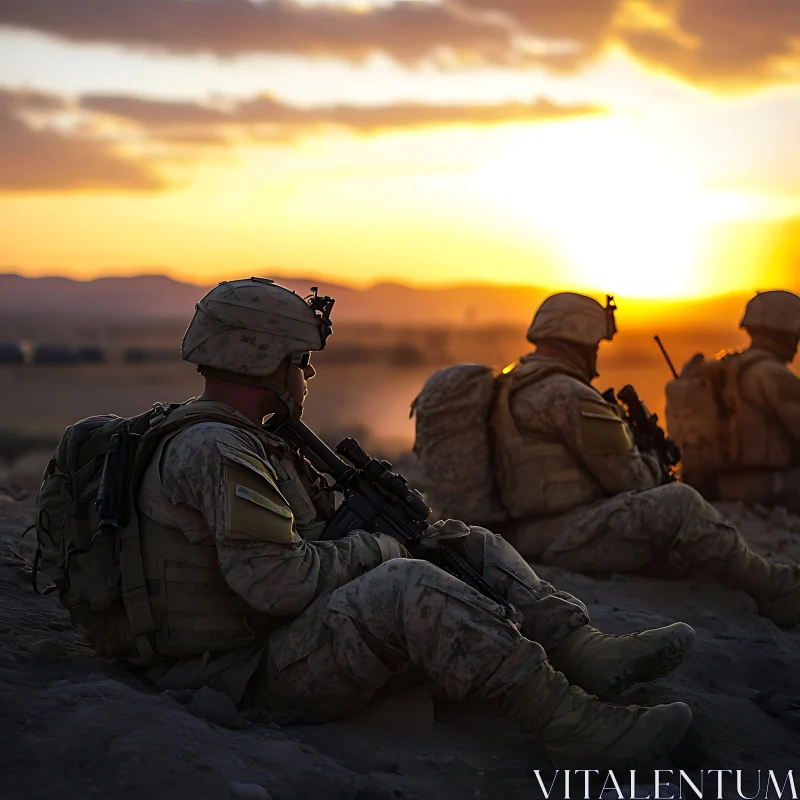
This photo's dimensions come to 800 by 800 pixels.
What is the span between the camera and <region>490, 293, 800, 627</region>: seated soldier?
7.04 metres

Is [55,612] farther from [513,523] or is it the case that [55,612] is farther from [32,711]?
[513,523]

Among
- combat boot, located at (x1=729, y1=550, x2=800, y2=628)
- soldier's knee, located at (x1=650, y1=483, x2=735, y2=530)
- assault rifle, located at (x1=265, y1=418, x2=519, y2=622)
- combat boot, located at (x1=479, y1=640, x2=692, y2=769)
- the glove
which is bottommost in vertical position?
combat boot, located at (x1=729, y1=550, x2=800, y2=628)

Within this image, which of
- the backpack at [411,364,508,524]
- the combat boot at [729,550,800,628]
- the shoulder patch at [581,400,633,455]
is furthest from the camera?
the backpack at [411,364,508,524]

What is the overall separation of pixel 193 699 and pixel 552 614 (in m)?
1.51

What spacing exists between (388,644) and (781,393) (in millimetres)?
6937

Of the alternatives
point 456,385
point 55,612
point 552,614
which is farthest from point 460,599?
point 456,385

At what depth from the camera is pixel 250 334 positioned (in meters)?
A: 4.60

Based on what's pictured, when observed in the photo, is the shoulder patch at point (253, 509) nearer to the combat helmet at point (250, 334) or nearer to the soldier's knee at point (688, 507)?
the combat helmet at point (250, 334)

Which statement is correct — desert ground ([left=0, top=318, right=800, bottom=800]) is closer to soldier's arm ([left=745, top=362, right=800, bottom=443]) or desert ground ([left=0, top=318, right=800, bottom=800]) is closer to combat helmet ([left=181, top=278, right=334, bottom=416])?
combat helmet ([left=181, top=278, right=334, bottom=416])

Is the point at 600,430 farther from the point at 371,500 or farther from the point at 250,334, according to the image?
the point at 250,334

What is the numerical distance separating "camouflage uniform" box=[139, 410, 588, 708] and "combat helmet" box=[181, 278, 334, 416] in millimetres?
241

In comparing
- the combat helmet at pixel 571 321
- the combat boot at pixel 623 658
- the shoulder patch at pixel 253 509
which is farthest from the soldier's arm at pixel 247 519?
the combat helmet at pixel 571 321

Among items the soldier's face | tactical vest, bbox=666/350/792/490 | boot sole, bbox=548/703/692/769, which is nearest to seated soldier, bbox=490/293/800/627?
tactical vest, bbox=666/350/792/490

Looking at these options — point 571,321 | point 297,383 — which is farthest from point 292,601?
point 571,321
